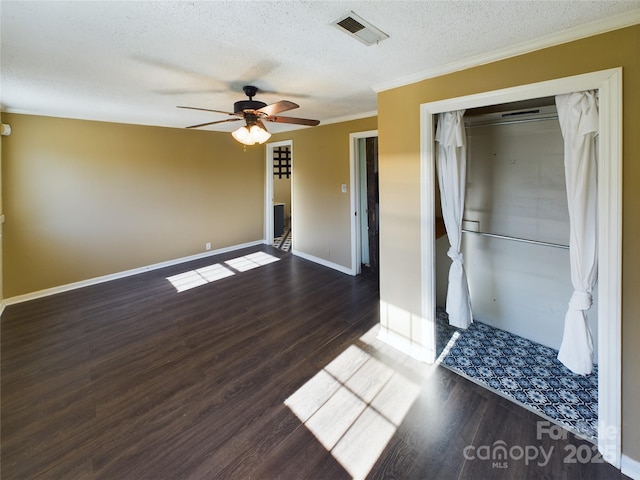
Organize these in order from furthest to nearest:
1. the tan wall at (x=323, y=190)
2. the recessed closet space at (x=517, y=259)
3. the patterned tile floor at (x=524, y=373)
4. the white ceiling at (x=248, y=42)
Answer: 1. the tan wall at (x=323, y=190)
2. the recessed closet space at (x=517, y=259)
3. the patterned tile floor at (x=524, y=373)
4. the white ceiling at (x=248, y=42)

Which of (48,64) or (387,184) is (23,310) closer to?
A: (48,64)

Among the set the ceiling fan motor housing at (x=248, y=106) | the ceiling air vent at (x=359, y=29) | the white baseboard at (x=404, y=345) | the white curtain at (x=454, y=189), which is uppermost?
the ceiling air vent at (x=359, y=29)

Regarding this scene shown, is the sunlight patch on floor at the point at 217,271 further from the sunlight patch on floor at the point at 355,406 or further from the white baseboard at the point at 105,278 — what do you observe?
the sunlight patch on floor at the point at 355,406

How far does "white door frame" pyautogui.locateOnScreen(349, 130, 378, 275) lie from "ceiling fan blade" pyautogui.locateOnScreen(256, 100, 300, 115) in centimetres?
210

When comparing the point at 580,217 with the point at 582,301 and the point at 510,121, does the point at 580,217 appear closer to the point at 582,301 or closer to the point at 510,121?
the point at 582,301

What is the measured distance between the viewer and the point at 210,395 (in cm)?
223

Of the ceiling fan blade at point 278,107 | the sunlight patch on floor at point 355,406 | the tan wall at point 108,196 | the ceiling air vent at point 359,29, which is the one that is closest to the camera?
the ceiling air vent at point 359,29

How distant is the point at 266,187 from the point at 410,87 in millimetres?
4385

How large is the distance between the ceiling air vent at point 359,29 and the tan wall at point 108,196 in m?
4.28

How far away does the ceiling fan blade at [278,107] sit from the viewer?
89.4 inches

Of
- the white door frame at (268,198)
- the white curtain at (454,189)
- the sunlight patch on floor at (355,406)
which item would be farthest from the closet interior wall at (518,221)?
the white door frame at (268,198)

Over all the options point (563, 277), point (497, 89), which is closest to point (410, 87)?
point (497, 89)

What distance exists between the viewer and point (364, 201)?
4812mm

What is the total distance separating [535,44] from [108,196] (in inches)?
211
